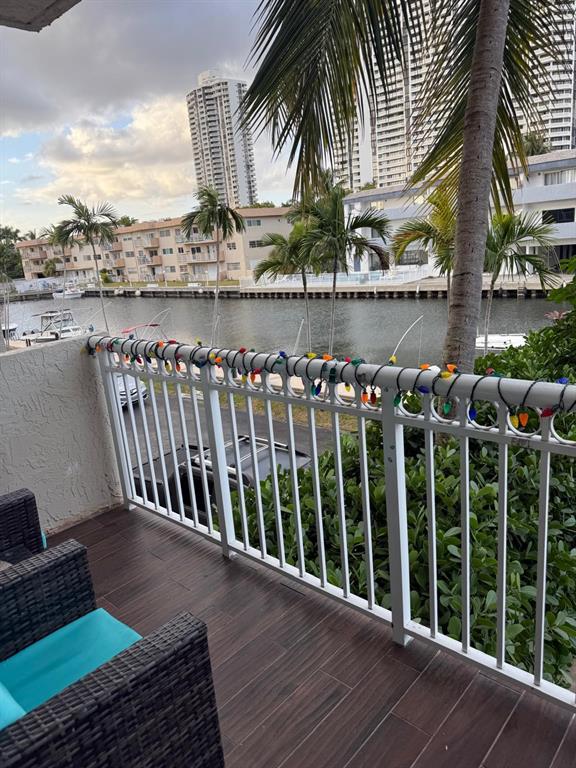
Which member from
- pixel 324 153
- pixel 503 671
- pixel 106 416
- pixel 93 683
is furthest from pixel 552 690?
pixel 324 153

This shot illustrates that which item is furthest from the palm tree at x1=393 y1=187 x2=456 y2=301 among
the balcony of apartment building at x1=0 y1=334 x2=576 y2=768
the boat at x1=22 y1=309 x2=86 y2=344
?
the boat at x1=22 y1=309 x2=86 y2=344

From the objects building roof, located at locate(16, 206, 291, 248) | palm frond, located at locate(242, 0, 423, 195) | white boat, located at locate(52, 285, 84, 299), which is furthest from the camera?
white boat, located at locate(52, 285, 84, 299)

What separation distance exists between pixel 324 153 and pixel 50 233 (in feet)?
79.0

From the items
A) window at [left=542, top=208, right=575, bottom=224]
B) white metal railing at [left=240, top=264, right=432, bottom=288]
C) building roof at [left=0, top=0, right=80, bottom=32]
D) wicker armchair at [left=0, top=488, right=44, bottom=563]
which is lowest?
white metal railing at [left=240, top=264, right=432, bottom=288]

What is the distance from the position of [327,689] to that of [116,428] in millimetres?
1729

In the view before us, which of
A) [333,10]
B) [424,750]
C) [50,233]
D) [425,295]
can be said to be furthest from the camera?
[425,295]

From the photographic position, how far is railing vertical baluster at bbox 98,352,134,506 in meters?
2.69

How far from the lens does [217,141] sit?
8.47 metres

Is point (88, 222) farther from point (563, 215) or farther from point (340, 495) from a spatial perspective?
point (340, 495)

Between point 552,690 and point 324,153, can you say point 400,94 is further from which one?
point 552,690

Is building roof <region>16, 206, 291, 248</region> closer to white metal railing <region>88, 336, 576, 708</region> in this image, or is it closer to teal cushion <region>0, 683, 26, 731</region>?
white metal railing <region>88, 336, 576, 708</region>

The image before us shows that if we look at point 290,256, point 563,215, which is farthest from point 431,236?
point 563,215

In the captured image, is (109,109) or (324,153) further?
(109,109)

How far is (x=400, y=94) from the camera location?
11.6 ft
